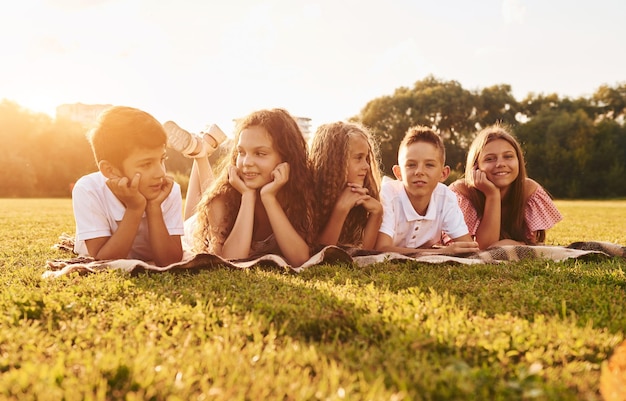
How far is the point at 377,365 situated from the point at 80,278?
246 centimetres

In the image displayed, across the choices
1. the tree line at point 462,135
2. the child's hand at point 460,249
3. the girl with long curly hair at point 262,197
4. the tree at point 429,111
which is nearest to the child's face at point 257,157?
the girl with long curly hair at point 262,197

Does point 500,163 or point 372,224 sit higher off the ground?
point 500,163

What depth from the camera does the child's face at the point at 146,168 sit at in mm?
4199

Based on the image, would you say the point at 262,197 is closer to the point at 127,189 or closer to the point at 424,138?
the point at 127,189

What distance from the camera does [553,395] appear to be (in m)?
1.75

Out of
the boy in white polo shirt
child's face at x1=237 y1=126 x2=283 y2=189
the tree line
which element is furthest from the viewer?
the tree line

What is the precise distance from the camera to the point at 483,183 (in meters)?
5.82

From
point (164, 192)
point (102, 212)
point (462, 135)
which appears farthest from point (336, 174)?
point (462, 135)

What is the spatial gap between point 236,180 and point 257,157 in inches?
11.6

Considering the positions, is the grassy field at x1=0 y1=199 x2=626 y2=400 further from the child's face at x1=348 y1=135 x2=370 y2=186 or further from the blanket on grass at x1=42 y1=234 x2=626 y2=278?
the child's face at x1=348 y1=135 x2=370 y2=186

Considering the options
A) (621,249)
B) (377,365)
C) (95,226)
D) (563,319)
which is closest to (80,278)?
(95,226)

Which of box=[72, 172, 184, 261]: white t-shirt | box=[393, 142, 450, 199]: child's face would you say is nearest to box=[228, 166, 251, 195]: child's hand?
box=[72, 172, 184, 261]: white t-shirt

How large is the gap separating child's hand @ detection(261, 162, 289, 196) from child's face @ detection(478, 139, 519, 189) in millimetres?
2615

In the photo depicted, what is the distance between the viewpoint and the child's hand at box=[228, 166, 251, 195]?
15.7 ft
